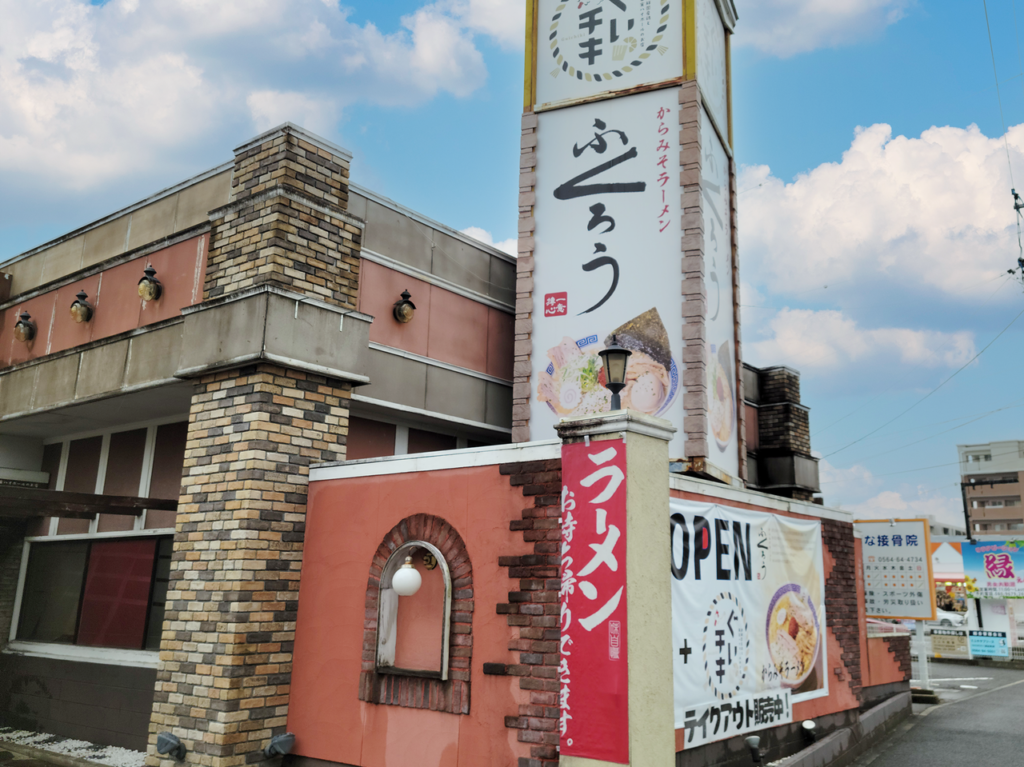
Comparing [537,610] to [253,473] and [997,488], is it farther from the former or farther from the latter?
[997,488]

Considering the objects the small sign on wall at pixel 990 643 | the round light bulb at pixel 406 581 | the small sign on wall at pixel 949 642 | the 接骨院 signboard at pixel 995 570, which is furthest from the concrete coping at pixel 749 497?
the 接骨院 signboard at pixel 995 570

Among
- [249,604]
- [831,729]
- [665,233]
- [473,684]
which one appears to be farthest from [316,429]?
[831,729]

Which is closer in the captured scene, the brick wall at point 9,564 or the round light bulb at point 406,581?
the round light bulb at point 406,581

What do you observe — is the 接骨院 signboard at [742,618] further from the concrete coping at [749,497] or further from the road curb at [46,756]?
the road curb at [46,756]

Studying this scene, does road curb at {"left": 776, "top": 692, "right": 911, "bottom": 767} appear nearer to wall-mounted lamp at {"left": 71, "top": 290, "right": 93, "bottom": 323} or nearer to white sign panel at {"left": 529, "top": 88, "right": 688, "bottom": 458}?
white sign panel at {"left": 529, "top": 88, "right": 688, "bottom": 458}

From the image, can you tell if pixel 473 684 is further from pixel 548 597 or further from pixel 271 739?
pixel 271 739

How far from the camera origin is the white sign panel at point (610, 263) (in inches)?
487

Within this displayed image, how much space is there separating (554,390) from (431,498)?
5.38m

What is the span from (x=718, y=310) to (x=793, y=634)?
560 centimetres

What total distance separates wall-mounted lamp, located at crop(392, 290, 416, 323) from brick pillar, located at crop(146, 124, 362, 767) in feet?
5.81

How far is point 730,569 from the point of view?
8.17 metres

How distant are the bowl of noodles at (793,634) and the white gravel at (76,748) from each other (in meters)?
7.69

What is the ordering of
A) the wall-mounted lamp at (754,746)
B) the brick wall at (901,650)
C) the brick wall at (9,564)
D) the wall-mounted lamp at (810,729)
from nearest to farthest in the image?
the wall-mounted lamp at (754,746)
the wall-mounted lamp at (810,729)
the brick wall at (9,564)
the brick wall at (901,650)

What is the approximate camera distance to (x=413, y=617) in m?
7.82
